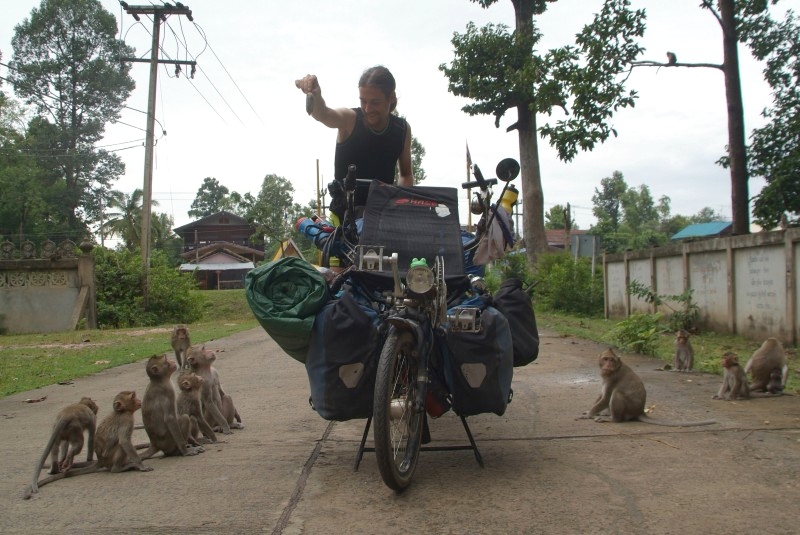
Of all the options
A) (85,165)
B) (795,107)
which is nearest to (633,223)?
(85,165)

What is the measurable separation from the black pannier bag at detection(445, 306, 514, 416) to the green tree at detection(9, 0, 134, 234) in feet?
169

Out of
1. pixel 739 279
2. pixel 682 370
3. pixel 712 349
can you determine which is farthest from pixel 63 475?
pixel 739 279

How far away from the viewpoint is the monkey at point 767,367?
257 inches

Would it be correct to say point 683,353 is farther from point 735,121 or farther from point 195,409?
point 735,121

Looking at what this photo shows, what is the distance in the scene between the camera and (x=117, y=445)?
4.24 m

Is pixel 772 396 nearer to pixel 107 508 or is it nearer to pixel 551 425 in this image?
pixel 551 425

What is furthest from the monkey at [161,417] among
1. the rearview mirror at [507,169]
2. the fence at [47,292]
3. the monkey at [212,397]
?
the fence at [47,292]

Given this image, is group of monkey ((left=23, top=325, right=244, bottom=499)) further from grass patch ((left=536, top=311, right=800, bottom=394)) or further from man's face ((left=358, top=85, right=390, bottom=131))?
grass patch ((left=536, top=311, right=800, bottom=394))

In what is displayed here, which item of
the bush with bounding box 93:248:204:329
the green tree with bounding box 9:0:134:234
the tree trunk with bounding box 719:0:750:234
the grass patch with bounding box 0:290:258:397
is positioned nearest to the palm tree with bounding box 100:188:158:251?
the green tree with bounding box 9:0:134:234

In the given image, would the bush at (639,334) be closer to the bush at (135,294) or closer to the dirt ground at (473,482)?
the dirt ground at (473,482)

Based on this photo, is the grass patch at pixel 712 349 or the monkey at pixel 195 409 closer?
the monkey at pixel 195 409

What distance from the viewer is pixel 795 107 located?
1548cm

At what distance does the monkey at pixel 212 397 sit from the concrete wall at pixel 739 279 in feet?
30.1

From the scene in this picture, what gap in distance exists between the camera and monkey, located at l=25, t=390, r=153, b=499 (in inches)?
166
